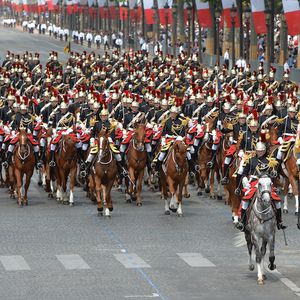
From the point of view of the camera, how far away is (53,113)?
4319 centimetres

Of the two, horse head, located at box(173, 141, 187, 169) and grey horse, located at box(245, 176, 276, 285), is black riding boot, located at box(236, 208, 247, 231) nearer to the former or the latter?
grey horse, located at box(245, 176, 276, 285)

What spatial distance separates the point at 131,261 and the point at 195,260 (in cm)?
120

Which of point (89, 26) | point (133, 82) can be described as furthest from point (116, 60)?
point (89, 26)

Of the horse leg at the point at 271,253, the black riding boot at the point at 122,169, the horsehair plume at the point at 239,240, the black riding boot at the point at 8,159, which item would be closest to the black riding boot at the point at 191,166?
the black riding boot at the point at 122,169

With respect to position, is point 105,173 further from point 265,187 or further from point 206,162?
point 265,187

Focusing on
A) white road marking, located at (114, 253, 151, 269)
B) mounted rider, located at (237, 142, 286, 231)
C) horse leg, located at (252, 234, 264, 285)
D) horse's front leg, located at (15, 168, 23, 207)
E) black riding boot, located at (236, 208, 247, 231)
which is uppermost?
mounted rider, located at (237, 142, 286, 231)

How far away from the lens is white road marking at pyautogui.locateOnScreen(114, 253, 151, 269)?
2952 centimetres

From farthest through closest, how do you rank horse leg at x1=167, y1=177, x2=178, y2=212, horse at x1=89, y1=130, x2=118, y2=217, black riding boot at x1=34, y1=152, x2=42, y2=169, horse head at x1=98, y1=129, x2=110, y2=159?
black riding boot at x1=34, y1=152, x2=42, y2=169
horse leg at x1=167, y1=177, x2=178, y2=212
horse at x1=89, y1=130, x2=118, y2=217
horse head at x1=98, y1=129, x2=110, y2=159

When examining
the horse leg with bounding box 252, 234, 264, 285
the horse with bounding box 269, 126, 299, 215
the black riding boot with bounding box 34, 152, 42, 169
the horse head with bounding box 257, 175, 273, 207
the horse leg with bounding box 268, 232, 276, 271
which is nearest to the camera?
the horse head with bounding box 257, 175, 273, 207

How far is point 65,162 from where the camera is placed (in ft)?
130

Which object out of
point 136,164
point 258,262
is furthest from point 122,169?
point 258,262

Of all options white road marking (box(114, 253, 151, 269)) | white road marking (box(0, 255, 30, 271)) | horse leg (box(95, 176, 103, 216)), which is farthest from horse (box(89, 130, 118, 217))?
white road marking (box(0, 255, 30, 271))

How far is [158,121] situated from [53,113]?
2916 mm

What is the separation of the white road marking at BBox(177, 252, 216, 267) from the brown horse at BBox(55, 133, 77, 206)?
900 centimetres
